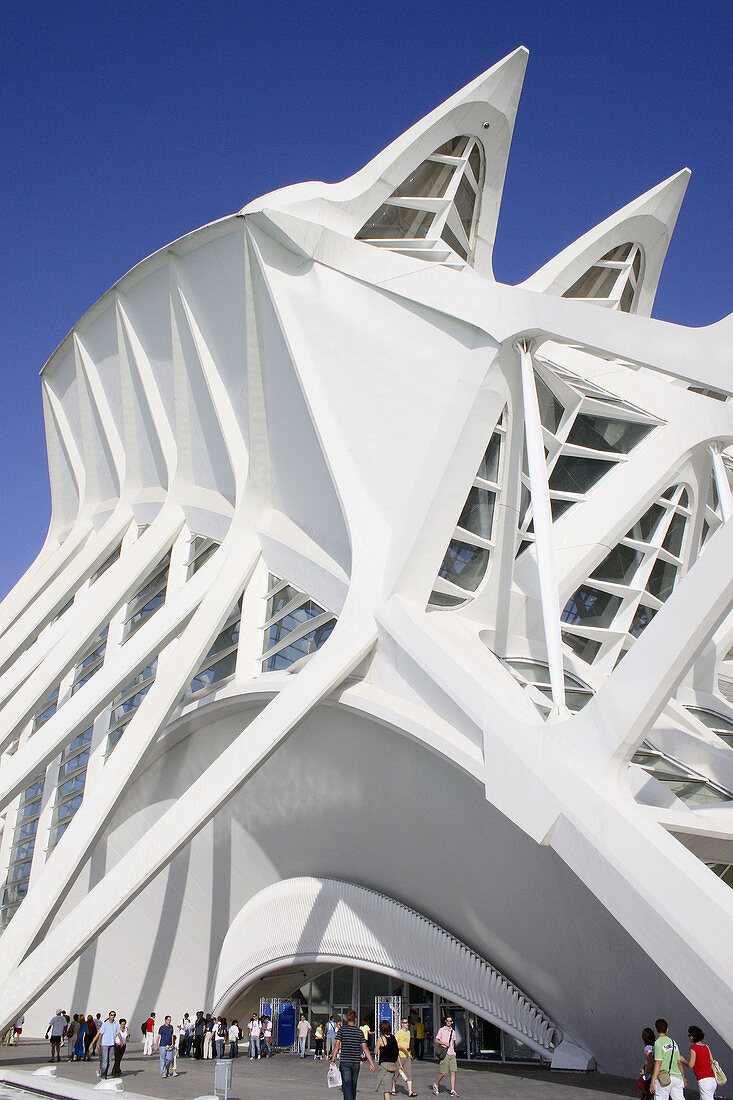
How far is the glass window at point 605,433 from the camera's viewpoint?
16969mm

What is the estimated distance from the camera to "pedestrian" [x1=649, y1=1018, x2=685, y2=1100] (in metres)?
7.35

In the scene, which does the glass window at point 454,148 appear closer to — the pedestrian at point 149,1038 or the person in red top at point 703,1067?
the person in red top at point 703,1067

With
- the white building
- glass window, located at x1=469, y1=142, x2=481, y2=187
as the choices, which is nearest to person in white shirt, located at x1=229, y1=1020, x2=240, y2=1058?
the white building

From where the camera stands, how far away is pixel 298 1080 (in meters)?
11.8

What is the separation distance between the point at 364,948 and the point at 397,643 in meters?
6.22

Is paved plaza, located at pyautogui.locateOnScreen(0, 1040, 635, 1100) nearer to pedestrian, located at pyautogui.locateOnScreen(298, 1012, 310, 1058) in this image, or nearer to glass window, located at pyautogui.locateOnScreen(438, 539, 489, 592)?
pedestrian, located at pyautogui.locateOnScreen(298, 1012, 310, 1058)

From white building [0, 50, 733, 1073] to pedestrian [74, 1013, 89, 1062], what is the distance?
0.99 meters

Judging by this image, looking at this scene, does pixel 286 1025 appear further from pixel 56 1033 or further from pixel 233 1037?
pixel 56 1033

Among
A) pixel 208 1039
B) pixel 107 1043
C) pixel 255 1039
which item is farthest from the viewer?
pixel 255 1039

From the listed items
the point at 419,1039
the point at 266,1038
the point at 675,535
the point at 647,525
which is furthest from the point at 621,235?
the point at 266,1038

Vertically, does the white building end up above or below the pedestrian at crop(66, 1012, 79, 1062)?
above

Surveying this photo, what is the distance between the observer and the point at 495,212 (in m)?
21.7

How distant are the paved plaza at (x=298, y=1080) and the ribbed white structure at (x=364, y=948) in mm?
921

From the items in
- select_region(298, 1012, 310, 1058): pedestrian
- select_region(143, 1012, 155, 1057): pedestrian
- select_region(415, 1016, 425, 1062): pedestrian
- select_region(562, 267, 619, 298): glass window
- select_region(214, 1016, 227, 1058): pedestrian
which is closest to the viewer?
select_region(214, 1016, 227, 1058): pedestrian
